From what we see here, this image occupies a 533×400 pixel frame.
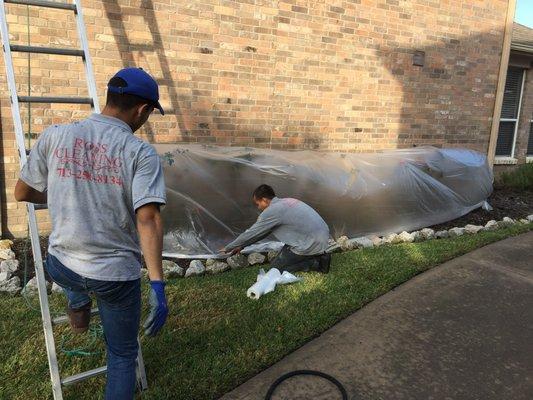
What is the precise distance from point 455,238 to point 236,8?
4299mm

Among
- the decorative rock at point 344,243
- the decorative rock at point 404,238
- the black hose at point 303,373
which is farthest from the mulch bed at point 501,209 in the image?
the black hose at point 303,373

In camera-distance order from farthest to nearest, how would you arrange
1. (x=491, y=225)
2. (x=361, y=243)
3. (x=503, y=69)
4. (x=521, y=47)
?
(x=521, y=47), (x=503, y=69), (x=491, y=225), (x=361, y=243)

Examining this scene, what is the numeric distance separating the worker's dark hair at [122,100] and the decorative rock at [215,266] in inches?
112

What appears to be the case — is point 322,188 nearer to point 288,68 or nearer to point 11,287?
point 288,68

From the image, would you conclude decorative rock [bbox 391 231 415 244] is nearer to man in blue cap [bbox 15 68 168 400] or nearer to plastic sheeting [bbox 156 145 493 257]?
plastic sheeting [bbox 156 145 493 257]

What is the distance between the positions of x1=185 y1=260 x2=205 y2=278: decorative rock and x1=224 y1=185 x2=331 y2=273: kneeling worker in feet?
1.04

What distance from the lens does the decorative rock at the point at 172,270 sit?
4.51m

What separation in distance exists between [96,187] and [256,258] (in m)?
3.26

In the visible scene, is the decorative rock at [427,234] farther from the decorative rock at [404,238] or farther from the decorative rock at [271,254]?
the decorative rock at [271,254]

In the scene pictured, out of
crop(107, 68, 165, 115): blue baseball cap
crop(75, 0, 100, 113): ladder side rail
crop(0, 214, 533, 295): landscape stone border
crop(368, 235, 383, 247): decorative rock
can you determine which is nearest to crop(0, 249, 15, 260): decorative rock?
crop(0, 214, 533, 295): landscape stone border

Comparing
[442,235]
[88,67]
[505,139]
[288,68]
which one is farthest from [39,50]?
[505,139]

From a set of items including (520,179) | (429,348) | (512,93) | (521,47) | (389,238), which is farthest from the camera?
(512,93)

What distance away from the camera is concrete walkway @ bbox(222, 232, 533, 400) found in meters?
2.90

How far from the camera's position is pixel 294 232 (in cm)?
483
